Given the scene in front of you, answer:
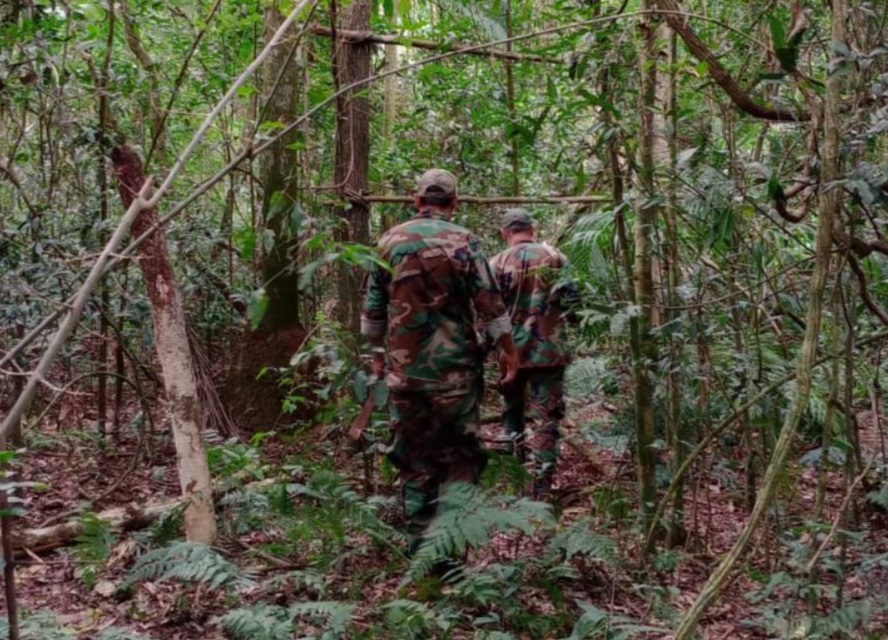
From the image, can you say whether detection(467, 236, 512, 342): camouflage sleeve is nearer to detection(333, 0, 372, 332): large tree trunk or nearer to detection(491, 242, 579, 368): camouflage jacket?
detection(491, 242, 579, 368): camouflage jacket

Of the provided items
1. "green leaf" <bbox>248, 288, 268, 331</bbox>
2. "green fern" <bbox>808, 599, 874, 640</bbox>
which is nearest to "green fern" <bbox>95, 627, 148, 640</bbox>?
"green leaf" <bbox>248, 288, 268, 331</bbox>

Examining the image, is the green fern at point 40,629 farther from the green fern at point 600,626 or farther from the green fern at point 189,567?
the green fern at point 600,626

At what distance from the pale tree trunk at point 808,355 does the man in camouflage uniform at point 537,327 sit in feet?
10.2

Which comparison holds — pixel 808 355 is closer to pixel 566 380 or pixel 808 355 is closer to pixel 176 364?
pixel 176 364

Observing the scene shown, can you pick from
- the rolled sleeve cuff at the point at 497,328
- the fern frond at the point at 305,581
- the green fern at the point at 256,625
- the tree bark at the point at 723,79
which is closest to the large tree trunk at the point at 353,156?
the rolled sleeve cuff at the point at 497,328

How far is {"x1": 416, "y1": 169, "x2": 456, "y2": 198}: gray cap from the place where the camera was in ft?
14.9

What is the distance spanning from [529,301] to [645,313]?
1.66m

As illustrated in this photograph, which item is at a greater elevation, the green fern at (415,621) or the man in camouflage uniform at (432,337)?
the man in camouflage uniform at (432,337)

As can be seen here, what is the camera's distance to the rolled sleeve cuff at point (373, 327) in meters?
4.65

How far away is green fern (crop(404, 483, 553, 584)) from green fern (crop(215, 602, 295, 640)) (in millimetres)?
550

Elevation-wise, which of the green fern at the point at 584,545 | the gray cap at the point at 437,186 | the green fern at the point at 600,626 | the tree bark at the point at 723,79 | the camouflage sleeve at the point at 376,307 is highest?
the tree bark at the point at 723,79

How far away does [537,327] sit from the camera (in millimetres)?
5961

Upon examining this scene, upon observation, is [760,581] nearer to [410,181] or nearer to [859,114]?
[859,114]

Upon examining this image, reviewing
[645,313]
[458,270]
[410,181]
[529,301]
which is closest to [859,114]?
[645,313]
